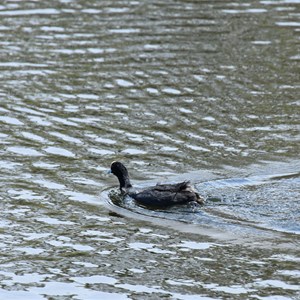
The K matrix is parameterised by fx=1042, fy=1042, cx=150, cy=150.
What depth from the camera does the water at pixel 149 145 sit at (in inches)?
493

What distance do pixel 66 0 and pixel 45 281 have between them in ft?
56.9

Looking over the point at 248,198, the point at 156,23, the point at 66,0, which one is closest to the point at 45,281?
the point at 248,198

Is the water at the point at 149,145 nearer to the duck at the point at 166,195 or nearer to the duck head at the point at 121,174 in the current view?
the duck at the point at 166,195

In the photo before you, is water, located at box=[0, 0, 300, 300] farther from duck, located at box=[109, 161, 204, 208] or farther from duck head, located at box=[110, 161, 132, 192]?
duck head, located at box=[110, 161, 132, 192]

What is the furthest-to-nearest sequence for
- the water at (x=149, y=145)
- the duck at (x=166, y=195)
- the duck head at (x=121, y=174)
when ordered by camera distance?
the duck head at (x=121, y=174) → the duck at (x=166, y=195) → the water at (x=149, y=145)

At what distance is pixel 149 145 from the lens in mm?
18156

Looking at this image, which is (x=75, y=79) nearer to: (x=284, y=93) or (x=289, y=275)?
(x=284, y=93)

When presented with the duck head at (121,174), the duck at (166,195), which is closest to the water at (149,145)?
the duck at (166,195)

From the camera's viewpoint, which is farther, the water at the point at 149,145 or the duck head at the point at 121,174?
the duck head at the point at 121,174

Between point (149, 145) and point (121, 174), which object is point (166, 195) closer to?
point (121, 174)

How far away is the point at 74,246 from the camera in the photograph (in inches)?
529

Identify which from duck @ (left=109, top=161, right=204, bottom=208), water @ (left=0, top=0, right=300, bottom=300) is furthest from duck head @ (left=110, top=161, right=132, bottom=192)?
water @ (left=0, top=0, right=300, bottom=300)

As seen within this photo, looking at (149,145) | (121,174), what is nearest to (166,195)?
(121,174)

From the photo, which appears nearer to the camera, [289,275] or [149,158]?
[289,275]
